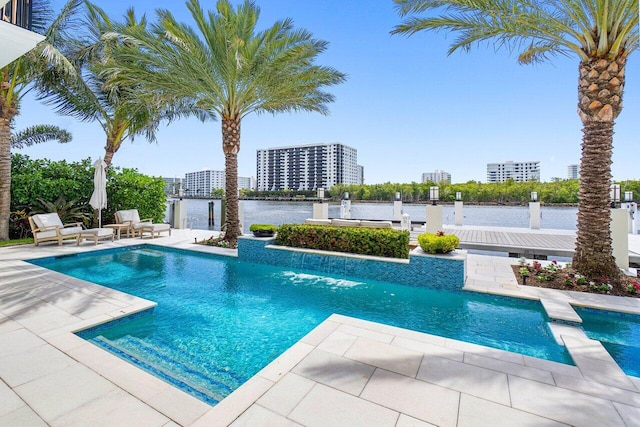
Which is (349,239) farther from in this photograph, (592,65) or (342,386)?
(592,65)

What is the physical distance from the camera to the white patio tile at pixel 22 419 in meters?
→ 2.08

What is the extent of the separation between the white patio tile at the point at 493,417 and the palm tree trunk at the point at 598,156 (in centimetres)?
511

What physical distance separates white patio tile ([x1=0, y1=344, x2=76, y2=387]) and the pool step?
57 centimetres

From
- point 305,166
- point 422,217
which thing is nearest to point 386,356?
point 422,217

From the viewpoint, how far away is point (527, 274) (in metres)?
6.24

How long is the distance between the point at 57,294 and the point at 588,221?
971 centimetres

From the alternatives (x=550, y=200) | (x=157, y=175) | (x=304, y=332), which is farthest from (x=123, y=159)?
(x=550, y=200)

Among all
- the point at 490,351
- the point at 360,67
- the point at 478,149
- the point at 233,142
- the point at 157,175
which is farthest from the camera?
the point at 478,149

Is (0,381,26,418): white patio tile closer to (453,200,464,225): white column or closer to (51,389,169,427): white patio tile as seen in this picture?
(51,389,169,427): white patio tile

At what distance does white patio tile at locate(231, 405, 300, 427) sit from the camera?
2080 mm

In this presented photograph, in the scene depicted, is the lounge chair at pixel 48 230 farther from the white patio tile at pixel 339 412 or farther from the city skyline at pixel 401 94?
the white patio tile at pixel 339 412

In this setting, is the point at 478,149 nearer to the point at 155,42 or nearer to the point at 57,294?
the point at 155,42

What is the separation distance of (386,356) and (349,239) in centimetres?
435

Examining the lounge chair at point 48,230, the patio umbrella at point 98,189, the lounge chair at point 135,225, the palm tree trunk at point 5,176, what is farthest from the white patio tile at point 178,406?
the palm tree trunk at point 5,176
